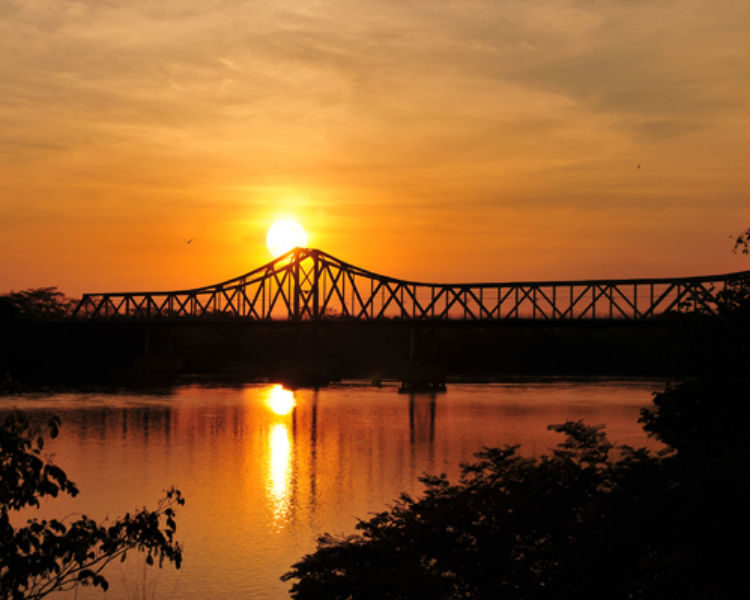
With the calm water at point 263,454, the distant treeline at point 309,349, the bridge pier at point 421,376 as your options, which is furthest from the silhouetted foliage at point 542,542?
the distant treeline at point 309,349

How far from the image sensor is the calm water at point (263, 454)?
32.3 metres

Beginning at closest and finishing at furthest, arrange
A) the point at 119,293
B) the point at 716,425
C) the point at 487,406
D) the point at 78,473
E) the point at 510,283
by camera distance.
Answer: the point at 716,425 < the point at 78,473 < the point at 487,406 < the point at 510,283 < the point at 119,293

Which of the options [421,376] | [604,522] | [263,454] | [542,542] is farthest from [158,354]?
[604,522]

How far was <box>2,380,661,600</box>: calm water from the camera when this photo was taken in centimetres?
3229

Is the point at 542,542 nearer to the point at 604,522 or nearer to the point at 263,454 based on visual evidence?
the point at 604,522

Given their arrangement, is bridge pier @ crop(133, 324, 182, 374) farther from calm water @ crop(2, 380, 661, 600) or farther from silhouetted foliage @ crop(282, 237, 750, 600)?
silhouetted foliage @ crop(282, 237, 750, 600)

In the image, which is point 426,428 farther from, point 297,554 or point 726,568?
point 726,568

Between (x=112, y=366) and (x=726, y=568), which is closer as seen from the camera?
(x=726, y=568)

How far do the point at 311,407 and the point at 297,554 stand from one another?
70588mm

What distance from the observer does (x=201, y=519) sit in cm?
3850

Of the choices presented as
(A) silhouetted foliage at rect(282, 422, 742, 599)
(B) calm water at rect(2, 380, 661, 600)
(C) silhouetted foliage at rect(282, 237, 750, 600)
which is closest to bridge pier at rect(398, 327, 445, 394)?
(B) calm water at rect(2, 380, 661, 600)

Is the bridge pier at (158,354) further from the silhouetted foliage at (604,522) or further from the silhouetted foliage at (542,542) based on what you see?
the silhouetted foliage at (604,522)

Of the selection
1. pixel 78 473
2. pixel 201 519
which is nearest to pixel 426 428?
pixel 78 473

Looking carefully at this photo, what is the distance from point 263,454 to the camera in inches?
2467
